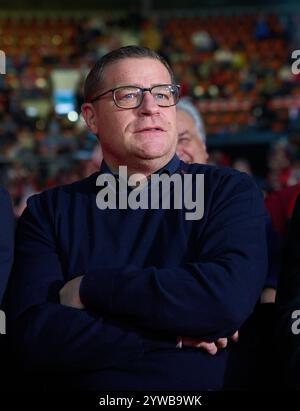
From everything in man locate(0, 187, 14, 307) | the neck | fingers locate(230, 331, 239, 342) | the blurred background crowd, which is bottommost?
fingers locate(230, 331, 239, 342)

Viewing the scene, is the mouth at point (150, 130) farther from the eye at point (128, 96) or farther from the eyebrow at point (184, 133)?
the eyebrow at point (184, 133)

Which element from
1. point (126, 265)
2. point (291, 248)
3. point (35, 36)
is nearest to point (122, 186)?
point (126, 265)

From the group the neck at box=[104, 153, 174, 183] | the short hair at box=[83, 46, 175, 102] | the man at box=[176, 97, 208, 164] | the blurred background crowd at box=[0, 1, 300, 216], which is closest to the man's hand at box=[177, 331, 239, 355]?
the neck at box=[104, 153, 174, 183]

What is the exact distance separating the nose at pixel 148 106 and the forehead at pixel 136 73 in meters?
0.03

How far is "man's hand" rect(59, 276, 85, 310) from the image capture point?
2.09m

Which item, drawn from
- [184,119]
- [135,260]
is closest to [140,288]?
[135,260]

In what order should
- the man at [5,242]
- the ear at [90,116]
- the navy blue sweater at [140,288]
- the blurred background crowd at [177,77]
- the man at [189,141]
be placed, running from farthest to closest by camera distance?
1. the blurred background crowd at [177,77]
2. the man at [189,141]
3. the ear at [90,116]
4. the man at [5,242]
5. the navy blue sweater at [140,288]

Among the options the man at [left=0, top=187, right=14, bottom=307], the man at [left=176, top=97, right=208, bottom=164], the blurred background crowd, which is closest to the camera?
the man at [left=0, top=187, right=14, bottom=307]

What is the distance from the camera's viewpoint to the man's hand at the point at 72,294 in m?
2.09

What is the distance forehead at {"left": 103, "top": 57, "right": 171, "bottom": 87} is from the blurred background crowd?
613 cm

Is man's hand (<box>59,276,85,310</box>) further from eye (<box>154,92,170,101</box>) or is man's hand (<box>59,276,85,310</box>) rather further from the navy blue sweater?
eye (<box>154,92,170,101</box>)

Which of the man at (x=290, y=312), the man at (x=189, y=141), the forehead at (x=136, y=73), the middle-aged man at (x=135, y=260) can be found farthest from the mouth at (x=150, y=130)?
the man at (x=189, y=141)

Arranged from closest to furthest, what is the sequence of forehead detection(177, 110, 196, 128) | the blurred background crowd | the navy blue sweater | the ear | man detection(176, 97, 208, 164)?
the navy blue sweater
the ear
man detection(176, 97, 208, 164)
forehead detection(177, 110, 196, 128)
the blurred background crowd
